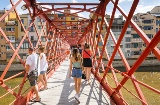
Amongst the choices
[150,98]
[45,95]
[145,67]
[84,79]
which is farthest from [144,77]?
[45,95]

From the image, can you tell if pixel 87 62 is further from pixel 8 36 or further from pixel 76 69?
pixel 8 36

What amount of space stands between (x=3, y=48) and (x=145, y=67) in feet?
125

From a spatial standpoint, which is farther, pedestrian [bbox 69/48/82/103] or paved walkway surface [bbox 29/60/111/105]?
pedestrian [bbox 69/48/82/103]

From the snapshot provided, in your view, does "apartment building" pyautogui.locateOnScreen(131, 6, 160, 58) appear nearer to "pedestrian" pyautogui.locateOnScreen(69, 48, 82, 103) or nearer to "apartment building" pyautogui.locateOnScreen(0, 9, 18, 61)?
"apartment building" pyautogui.locateOnScreen(0, 9, 18, 61)

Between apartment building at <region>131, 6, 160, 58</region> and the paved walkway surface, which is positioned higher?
apartment building at <region>131, 6, 160, 58</region>

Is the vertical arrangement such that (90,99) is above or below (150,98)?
above

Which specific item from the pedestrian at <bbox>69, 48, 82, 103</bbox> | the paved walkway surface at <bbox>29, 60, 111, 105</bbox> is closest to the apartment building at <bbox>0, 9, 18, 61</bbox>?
the paved walkway surface at <bbox>29, 60, 111, 105</bbox>

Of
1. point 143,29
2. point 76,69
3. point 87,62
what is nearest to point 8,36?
point 143,29

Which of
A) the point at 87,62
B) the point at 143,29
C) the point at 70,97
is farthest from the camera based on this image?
the point at 143,29

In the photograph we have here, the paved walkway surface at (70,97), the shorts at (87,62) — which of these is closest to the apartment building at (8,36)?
the shorts at (87,62)

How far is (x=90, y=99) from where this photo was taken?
21.2 feet

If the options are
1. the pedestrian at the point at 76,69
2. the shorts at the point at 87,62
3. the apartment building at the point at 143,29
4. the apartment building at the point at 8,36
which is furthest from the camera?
the apartment building at the point at 143,29

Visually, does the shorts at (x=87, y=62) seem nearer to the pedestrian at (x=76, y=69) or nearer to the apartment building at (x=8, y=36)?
the pedestrian at (x=76, y=69)

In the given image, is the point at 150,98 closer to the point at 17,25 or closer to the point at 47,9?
the point at 47,9
